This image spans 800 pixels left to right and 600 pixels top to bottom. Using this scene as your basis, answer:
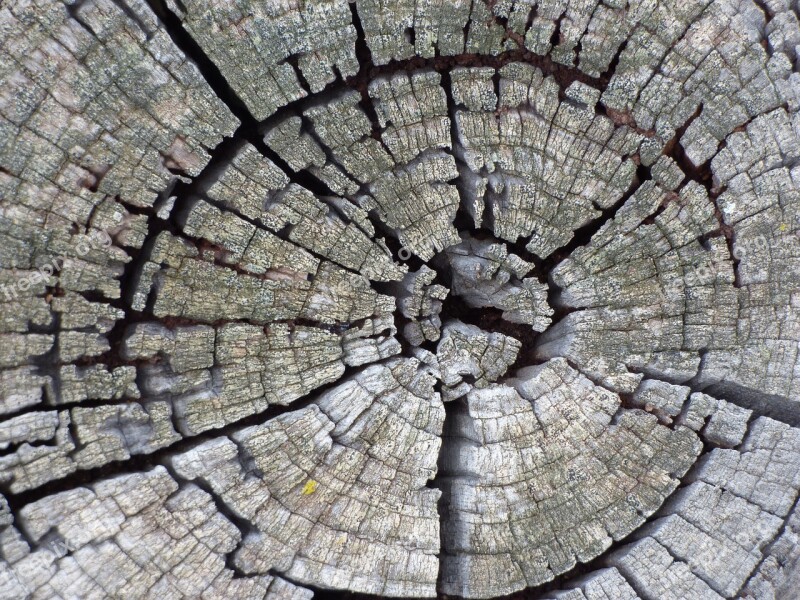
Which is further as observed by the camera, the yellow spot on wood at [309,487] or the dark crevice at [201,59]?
the yellow spot on wood at [309,487]

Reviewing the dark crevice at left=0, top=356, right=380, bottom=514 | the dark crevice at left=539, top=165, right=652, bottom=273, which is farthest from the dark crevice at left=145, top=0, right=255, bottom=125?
the dark crevice at left=539, top=165, right=652, bottom=273

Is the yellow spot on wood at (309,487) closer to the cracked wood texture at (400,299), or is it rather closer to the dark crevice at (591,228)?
the cracked wood texture at (400,299)

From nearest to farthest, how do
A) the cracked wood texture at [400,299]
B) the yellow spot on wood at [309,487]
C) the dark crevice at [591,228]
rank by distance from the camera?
the cracked wood texture at [400,299] < the yellow spot on wood at [309,487] < the dark crevice at [591,228]

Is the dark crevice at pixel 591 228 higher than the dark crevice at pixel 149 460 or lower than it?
higher

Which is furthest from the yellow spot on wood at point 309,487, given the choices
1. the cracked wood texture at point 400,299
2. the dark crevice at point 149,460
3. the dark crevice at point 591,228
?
the dark crevice at point 591,228

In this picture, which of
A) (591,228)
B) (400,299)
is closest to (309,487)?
(400,299)

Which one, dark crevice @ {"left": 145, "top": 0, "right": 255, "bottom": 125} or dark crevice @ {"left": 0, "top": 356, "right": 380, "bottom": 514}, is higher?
dark crevice @ {"left": 145, "top": 0, "right": 255, "bottom": 125}

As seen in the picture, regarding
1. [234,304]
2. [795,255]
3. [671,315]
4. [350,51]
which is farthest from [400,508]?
[795,255]

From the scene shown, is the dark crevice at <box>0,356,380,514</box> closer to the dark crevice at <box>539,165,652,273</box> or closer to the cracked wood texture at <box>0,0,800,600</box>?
the cracked wood texture at <box>0,0,800,600</box>

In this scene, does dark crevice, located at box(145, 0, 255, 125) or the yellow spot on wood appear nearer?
dark crevice, located at box(145, 0, 255, 125)

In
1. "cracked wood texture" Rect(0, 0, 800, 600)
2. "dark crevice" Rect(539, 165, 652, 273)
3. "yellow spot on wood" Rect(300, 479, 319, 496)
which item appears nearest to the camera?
"cracked wood texture" Rect(0, 0, 800, 600)
